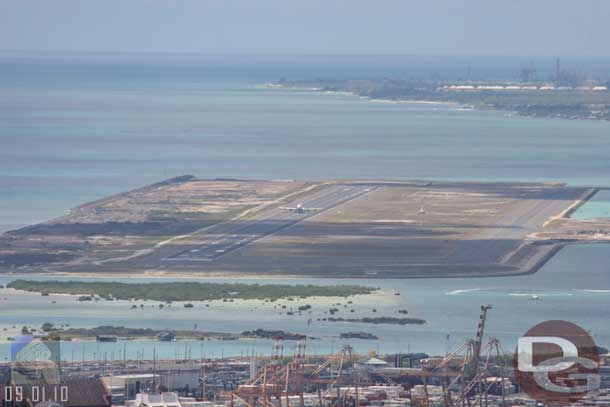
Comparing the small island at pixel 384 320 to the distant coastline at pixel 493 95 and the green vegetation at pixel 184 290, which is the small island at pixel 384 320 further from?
the distant coastline at pixel 493 95

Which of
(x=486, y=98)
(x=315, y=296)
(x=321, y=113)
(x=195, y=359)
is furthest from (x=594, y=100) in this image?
(x=195, y=359)

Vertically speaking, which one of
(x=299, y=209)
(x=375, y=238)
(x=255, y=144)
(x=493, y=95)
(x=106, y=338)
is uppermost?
(x=493, y=95)

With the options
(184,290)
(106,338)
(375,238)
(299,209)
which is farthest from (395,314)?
(299,209)

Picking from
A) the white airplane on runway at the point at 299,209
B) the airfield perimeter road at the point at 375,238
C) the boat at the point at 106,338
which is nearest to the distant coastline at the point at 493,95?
the airfield perimeter road at the point at 375,238

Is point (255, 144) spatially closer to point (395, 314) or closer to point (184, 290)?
point (184, 290)

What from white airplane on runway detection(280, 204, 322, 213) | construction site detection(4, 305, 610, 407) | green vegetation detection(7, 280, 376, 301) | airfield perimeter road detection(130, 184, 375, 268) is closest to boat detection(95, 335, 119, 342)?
construction site detection(4, 305, 610, 407)

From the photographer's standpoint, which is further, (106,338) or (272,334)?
(272,334)

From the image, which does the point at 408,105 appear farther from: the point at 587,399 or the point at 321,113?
the point at 587,399
